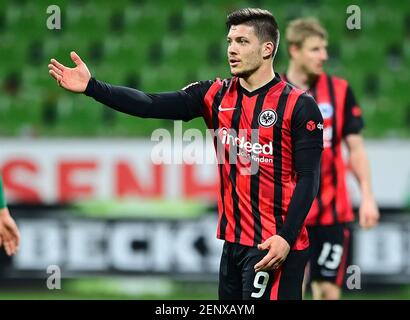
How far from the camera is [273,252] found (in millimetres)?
3846

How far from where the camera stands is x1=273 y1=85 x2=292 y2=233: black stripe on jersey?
401cm

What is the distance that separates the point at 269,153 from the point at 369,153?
11.6 ft

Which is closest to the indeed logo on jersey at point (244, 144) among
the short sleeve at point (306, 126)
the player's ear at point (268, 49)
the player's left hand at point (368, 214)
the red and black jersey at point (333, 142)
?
the short sleeve at point (306, 126)

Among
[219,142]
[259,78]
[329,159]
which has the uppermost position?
[259,78]

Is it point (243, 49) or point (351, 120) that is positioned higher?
point (243, 49)

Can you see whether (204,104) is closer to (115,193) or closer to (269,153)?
(269,153)

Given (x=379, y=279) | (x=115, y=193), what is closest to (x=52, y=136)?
(x=115, y=193)

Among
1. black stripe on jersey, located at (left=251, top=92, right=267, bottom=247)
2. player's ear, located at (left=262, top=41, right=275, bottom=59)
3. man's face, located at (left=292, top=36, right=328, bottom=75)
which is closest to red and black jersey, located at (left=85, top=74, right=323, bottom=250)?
black stripe on jersey, located at (left=251, top=92, right=267, bottom=247)

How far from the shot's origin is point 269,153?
403cm

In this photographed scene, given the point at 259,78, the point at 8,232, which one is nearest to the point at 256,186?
the point at 259,78

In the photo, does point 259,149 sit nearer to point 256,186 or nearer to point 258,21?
point 256,186

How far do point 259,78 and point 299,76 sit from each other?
1547 mm

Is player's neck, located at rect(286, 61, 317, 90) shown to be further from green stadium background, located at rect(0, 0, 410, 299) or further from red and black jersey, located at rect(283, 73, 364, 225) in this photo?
green stadium background, located at rect(0, 0, 410, 299)

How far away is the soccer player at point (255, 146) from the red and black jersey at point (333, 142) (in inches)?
56.9
